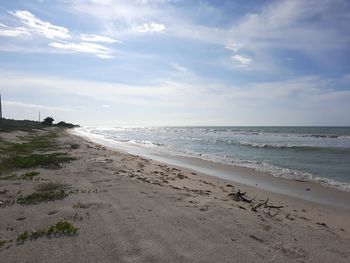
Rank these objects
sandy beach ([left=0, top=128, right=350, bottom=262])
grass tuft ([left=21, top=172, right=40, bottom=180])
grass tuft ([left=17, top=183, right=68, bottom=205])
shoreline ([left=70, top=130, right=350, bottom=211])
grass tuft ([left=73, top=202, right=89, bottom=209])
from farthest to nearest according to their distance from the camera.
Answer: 1. grass tuft ([left=21, top=172, right=40, bottom=180])
2. shoreline ([left=70, top=130, right=350, bottom=211])
3. grass tuft ([left=17, top=183, right=68, bottom=205])
4. grass tuft ([left=73, top=202, right=89, bottom=209])
5. sandy beach ([left=0, top=128, right=350, bottom=262])

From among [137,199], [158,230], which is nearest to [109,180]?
[137,199]

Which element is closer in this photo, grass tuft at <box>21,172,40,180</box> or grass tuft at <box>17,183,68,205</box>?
grass tuft at <box>17,183,68,205</box>

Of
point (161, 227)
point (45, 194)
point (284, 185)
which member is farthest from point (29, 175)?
point (284, 185)

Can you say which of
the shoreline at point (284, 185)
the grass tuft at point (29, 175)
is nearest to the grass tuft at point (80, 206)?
the grass tuft at point (29, 175)

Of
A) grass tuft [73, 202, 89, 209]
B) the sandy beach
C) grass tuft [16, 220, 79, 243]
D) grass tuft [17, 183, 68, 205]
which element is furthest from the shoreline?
grass tuft [16, 220, 79, 243]

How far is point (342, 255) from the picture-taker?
583cm

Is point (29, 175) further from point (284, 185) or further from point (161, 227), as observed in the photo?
point (284, 185)

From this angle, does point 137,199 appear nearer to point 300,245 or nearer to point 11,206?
point 11,206

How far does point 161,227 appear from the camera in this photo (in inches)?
254

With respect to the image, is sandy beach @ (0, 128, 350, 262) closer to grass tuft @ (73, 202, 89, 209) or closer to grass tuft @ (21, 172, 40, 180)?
grass tuft @ (73, 202, 89, 209)

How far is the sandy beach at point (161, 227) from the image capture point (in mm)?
5340

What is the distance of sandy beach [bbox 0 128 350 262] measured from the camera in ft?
17.5

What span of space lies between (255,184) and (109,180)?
6464mm

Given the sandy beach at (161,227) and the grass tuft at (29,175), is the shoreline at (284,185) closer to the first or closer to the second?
the sandy beach at (161,227)
